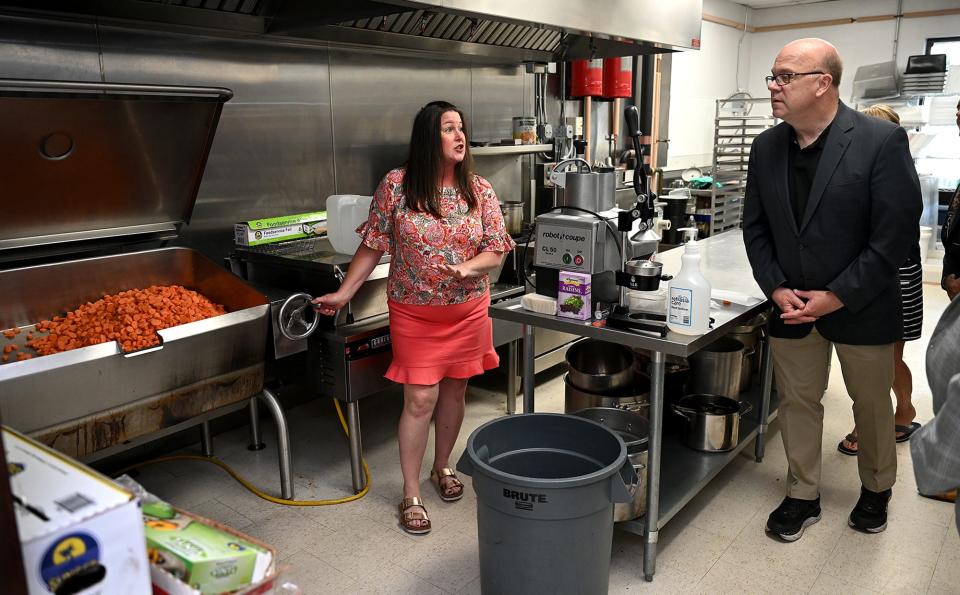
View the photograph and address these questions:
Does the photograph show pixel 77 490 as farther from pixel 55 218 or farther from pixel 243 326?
pixel 55 218

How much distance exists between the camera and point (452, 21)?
150 inches

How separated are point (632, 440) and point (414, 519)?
0.87 metres

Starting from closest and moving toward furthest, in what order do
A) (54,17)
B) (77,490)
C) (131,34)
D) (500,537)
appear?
(77,490) < (500,537) < (54,17) < (131,34)

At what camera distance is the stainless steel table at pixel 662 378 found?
2.20m

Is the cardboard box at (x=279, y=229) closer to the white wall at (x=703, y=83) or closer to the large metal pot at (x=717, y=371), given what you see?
the large metal pot at (x=717, y=371)

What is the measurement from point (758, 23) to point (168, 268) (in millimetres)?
8150

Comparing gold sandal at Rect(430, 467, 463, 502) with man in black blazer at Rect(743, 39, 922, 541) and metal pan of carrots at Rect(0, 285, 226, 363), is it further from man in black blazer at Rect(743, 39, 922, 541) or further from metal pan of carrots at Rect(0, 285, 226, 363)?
man in black blazer at Rect(743, 39, 922, 541)

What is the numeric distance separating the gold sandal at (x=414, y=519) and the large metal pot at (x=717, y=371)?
1.34 m

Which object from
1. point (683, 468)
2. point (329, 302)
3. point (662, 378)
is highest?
point (329, 302)

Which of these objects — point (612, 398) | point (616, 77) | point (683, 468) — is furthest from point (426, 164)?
point (616, 77)

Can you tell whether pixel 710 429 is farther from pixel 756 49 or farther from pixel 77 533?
pixel 756 49

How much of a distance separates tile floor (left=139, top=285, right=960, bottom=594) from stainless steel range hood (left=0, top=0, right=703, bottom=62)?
1.91 meters

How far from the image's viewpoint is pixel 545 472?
2.22 meters

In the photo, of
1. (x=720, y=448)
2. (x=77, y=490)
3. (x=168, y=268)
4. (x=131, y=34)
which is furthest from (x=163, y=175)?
(x=720, y=448)
